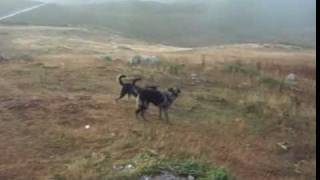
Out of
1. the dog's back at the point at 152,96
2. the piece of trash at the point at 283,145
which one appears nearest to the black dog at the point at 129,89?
the dog's back at the point at 152,96

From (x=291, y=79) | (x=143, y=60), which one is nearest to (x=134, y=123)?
(x=143, y=60)

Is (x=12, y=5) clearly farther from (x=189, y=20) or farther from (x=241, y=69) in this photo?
(x=241, y=69)

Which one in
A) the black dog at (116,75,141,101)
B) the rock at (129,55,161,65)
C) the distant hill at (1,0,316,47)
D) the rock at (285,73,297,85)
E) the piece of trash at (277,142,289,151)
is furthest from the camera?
the distant hill at (1,0,316,47)

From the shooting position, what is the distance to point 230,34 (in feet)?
85.1

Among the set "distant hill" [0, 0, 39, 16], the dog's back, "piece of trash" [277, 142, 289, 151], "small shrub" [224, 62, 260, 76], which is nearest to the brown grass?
"piece of trash" [277, 142, 289, 151]

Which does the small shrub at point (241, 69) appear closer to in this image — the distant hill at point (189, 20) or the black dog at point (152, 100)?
the distant hill at point (189, 20)

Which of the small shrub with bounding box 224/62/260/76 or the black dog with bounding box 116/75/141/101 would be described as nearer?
the black dog with bounding box 116/75/141/101

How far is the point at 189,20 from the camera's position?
28328mm

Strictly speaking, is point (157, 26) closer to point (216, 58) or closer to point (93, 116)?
point (216, 58)

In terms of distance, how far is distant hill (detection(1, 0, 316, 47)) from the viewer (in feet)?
77.4

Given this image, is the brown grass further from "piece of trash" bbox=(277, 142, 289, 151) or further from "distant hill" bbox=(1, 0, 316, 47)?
"distant hill" bbox=(1, 0, 316, 47)

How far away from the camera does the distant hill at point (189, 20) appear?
929 inches

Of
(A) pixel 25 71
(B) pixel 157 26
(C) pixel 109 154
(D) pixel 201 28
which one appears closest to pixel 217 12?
(D) pixel 201 28

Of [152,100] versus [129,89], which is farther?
[129,89]
